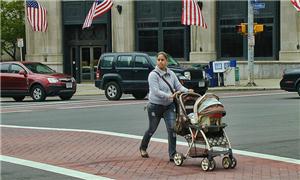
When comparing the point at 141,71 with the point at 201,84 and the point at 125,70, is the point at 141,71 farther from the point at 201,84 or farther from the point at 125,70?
the point at 201,84

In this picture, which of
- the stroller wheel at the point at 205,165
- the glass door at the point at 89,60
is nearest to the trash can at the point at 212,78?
the glass door at the point at 89,60

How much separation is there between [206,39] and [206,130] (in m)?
28.9

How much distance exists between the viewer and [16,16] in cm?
4466

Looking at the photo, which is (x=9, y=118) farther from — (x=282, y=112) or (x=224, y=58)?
(x=224, y=58)

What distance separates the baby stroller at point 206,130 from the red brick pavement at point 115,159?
167mm

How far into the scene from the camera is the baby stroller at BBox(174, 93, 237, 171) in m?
8.65

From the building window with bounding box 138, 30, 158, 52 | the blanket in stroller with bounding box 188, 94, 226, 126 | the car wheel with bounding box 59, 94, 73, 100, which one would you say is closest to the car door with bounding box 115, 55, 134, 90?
the car wheel with bounding box 59, 94, 73, 100

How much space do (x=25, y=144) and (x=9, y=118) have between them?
599cm

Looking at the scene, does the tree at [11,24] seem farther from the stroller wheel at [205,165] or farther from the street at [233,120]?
the stroller wheel at [205,165]

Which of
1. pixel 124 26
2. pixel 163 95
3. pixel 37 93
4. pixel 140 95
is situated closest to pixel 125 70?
pixel 140 95

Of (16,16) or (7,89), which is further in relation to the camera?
(16,16)

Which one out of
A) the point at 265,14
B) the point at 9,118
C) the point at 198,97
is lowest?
the point at 9,118

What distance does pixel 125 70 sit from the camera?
78.5 ft

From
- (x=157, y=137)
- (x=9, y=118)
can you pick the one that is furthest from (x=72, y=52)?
(x=157, y=137)
